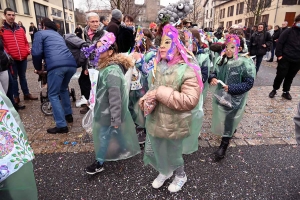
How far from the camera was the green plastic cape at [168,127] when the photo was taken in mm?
1963

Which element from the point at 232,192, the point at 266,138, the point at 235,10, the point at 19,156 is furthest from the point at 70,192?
the point at 235,10

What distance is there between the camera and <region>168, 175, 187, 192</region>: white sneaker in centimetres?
232

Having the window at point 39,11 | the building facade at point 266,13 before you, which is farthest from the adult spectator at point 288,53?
the window at point 39,11

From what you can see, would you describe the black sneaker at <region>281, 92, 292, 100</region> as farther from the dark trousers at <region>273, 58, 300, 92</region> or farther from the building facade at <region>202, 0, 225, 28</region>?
the building facade at <region>202, 0, 225, 28</region>

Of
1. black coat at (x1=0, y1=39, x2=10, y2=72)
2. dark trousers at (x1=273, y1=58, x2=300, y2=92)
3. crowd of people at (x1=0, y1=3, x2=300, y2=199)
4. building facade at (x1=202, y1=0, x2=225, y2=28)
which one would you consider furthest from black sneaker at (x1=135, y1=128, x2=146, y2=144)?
building facade at (x1=202, y1=0, x2=225, y2=28)

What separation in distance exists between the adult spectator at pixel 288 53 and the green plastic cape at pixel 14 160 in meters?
5.89

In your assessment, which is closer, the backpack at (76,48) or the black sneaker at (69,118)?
the backpack at (76,48)

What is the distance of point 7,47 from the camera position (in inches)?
187

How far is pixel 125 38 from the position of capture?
13.4 ft

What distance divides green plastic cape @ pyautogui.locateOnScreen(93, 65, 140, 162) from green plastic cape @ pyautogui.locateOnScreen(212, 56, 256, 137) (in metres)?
1.26

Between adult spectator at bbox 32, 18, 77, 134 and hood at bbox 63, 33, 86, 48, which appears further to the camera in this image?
hood at bbox 63, 33, 86, 48

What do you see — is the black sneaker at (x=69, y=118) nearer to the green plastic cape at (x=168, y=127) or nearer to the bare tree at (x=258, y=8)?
the green plastic cape at (x=168, y=127)

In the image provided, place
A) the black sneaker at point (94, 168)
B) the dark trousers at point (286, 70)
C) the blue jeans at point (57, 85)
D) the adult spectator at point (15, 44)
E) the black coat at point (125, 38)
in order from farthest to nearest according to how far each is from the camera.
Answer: the dark trousers at point (286, 70) < the adult spectator at point (15, 44) < the black coat at point (125, 38) < the blue jeans at point (57, 85) < the black sneaker at point (94, 168)

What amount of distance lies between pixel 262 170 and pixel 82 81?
3.48m
